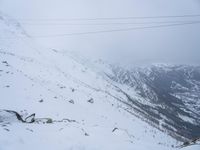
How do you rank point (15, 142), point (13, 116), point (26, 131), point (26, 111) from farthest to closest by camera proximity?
point (26, 111) < point (13, 116) < point (26, 131) < point (15, 142)

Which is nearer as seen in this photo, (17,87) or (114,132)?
(114,132)

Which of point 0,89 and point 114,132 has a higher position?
point 0,89

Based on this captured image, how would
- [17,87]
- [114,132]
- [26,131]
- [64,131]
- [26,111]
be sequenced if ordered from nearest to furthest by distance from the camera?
1. [26,131]
2. [64,131]
3. [114,132]
4. [26,111]
5. [17,87]

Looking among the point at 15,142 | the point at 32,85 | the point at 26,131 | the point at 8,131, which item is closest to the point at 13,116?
the point at 26,131

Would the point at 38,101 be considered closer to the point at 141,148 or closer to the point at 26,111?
the point at 26,111

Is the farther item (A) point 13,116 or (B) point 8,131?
(A) point 13,116

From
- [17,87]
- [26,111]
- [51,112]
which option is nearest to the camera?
[26,111]

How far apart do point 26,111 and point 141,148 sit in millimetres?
13671

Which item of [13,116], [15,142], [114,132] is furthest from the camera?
[114,132]

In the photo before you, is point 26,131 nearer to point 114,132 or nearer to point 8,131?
point 8,131

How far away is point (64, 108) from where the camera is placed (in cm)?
3338

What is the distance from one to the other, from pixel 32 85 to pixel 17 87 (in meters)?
3.95

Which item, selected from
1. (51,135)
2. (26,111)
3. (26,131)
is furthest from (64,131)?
(26,111)

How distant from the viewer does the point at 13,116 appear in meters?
18.2
